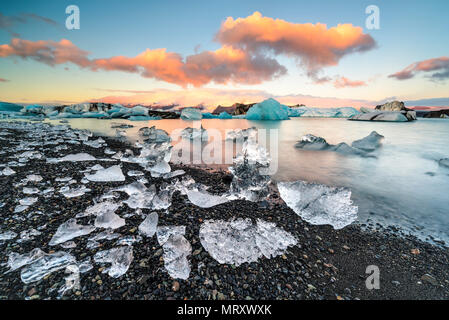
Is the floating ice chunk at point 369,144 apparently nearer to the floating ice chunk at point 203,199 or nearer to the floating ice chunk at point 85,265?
the floating ice chunk at point 203,199

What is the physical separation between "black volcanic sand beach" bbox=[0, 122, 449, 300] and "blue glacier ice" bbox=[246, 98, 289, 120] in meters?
24.0

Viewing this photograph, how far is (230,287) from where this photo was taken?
1.37m

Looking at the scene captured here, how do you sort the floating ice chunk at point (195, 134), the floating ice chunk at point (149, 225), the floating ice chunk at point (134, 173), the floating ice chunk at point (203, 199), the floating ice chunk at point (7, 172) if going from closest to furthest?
the floating ice chunk at point (149, 225), the floating ice chunk at point (203, 199), the floating ice chunk at point (7, 172), the floating ice chunk at point (134, 173), the floating ice chunk at point (195, 134)

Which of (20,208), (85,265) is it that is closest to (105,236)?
(85,265)

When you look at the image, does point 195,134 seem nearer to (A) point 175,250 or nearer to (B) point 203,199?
(B) point 203,199

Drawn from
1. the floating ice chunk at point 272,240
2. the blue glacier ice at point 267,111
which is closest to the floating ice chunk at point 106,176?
the floating ice chunk at point 272,240

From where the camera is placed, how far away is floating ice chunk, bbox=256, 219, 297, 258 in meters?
1.77

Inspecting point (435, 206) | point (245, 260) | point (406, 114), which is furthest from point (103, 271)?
point (406, 114)

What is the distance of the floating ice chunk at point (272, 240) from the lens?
5.82 feet

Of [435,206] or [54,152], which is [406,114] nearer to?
[435,206]

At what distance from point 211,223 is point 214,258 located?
50cm

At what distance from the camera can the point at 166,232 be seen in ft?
6.29

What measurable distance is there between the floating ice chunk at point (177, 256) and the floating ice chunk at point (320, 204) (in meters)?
1.54

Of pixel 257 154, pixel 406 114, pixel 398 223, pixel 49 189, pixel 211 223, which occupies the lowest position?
pixel 398 223
